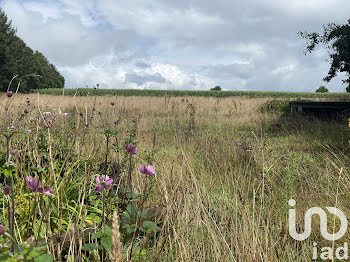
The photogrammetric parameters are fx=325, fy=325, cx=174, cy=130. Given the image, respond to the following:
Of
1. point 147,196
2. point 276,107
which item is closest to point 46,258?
point 147,196

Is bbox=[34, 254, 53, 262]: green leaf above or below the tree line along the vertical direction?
below

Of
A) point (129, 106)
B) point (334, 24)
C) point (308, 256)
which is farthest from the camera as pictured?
point (129, 106)

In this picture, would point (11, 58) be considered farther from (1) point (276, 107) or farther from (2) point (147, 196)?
(2) point (147, 196)

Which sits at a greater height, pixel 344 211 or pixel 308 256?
pixel 344 211

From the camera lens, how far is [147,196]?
271 centimetres

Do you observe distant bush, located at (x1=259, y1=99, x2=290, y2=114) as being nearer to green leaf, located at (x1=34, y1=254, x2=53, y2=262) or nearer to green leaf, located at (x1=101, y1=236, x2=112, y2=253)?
green leaf, located at (x1=101, y1=236, x2=112, y2=253)

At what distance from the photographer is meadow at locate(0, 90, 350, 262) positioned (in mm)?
1493

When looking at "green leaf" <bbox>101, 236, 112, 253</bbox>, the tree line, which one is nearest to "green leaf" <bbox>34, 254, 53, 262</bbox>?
"green leaf" <bbox>101, 236, 112, 253</bbox>

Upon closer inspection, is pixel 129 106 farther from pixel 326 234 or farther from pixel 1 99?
pixel 326 234

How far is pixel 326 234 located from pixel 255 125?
24.2 feet

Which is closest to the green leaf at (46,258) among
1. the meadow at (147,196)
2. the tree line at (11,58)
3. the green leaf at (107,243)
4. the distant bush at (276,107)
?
the meadow at (147,196)

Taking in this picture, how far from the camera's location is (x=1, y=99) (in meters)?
10.8

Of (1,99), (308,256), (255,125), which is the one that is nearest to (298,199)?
(308,256)

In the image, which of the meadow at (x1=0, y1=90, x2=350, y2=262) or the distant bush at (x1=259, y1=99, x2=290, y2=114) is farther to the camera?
the distant bush at (x1=259, y1=99, x2=290, y2=114)
